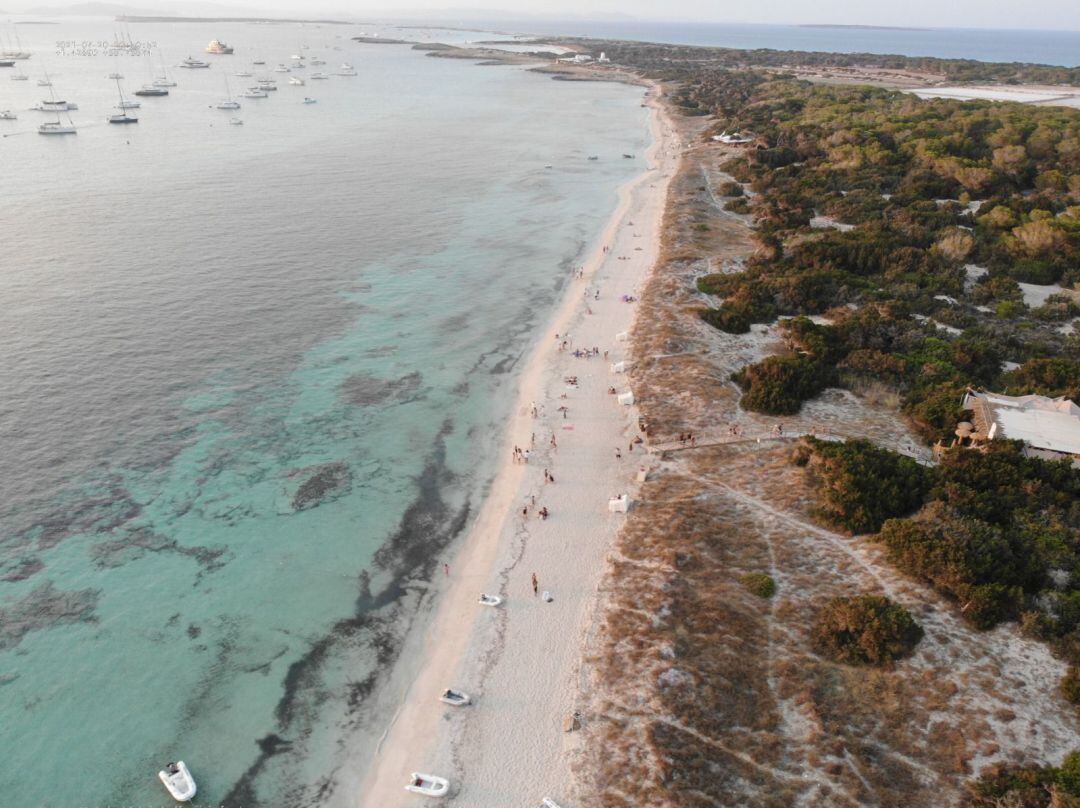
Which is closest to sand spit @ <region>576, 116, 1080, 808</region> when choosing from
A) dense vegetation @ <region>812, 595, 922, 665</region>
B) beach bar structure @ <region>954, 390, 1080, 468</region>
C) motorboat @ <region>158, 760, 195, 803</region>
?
dense vegetation @ <region>812, 595, 922, 665</region>

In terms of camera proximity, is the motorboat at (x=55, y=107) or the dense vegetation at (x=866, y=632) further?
the motorboat at (x=55, y=107)

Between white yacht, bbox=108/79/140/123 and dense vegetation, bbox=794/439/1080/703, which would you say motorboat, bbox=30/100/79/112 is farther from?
dense vegetation, bbox=794/439/1080/703

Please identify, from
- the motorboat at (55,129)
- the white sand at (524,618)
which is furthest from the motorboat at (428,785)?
the motorboat at (55,129)

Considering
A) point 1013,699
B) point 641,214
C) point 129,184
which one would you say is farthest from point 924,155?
point 129,184

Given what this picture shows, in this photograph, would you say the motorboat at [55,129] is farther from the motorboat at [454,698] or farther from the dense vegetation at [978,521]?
the dense vegetation at [978,521]

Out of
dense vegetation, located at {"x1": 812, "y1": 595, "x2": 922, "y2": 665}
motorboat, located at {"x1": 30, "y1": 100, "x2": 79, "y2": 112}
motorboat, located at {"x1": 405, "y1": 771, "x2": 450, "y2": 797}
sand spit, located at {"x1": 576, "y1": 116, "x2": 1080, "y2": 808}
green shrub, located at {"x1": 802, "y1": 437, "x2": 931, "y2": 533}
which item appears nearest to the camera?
sand spit, located at {"x1": 576, "y1": 116, "x2": 1080, "y2": 808}

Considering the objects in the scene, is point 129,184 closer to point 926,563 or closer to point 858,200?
point 858,200
